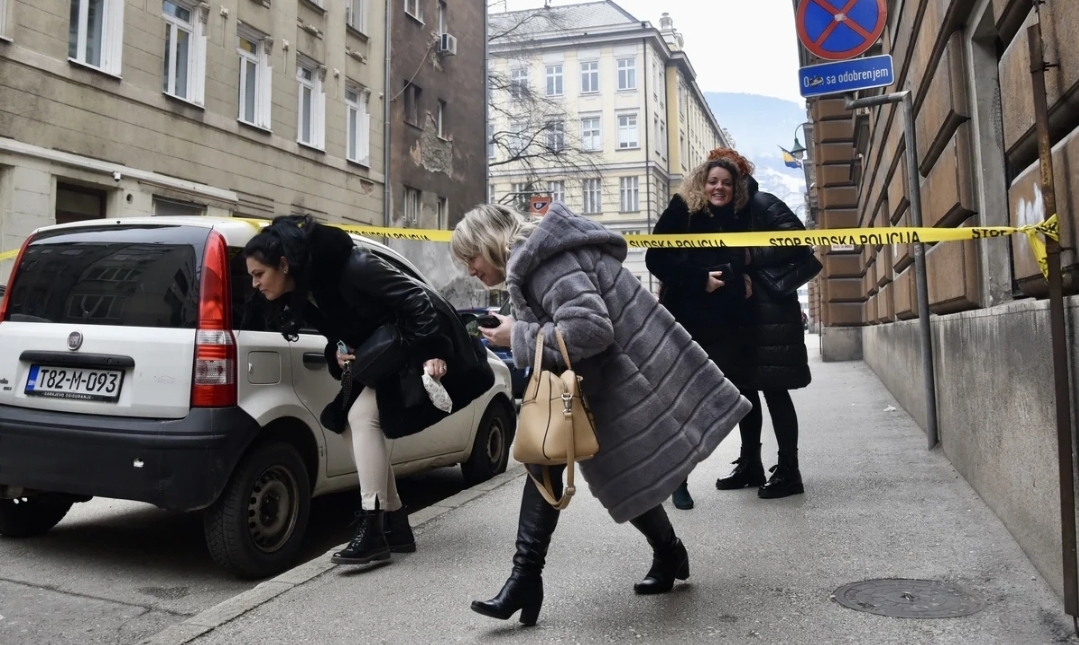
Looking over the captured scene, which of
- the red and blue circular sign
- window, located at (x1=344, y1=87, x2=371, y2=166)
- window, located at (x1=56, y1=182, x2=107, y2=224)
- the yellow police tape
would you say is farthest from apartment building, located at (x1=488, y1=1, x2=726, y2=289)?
the yellow police tape

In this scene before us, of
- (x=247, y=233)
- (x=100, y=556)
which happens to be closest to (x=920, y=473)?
(x=247, y=233)

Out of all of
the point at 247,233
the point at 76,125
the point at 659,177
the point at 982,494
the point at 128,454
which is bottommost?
the point at 982,494

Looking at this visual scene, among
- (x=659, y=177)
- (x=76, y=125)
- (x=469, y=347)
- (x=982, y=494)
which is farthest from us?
(x=659, y=177)

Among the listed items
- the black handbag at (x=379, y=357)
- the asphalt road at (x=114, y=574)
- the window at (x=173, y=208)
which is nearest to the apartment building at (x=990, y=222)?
the black handbag at (x=379, y=357)

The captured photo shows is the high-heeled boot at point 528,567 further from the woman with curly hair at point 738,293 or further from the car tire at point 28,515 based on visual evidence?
the car tire at point 28,515

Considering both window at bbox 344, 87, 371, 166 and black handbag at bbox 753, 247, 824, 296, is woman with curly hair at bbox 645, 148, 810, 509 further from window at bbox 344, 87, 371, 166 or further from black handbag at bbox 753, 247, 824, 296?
window at bbox 344, 87, 371, 166

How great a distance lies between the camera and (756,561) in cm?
401

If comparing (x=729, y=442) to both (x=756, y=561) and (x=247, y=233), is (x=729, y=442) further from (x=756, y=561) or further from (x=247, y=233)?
(x=247, y=233)

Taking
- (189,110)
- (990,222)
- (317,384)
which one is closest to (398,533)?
(317,384)

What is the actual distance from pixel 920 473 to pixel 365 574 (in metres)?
3.52

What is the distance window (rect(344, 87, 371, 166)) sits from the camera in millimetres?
23641

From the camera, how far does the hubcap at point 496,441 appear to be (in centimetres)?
695

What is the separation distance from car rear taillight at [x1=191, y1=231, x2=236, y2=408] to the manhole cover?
2.80 meters

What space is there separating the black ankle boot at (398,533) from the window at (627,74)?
200 feet
